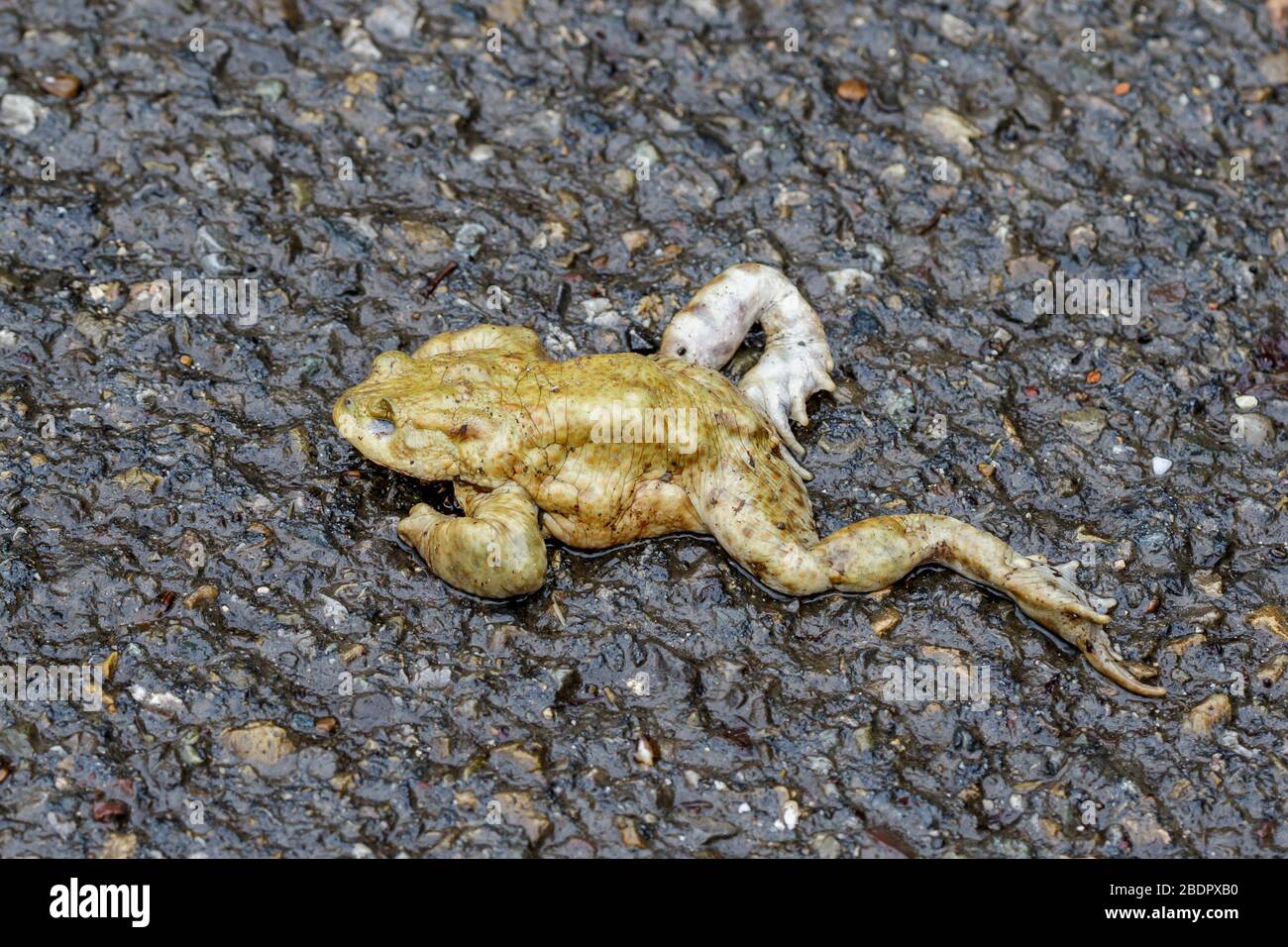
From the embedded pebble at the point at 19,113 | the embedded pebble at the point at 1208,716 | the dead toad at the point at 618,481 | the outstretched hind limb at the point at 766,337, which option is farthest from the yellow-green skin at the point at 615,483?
the embedded pebble at the point at 19,113

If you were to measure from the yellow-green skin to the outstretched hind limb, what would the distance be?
50 centimetres

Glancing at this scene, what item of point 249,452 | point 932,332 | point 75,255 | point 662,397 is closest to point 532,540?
point 662,397

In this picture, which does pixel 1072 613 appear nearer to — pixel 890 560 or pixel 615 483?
pixel 890 560

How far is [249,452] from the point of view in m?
6.20

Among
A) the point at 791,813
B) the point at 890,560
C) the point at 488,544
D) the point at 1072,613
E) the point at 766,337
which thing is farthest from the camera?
the point at 766,337

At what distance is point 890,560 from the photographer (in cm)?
582

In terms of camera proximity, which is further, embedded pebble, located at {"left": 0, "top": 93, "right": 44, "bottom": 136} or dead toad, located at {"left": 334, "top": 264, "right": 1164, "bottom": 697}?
embedded pebble, located at {"left": 0, "top": 93, "right": 44, "bottom": 136}

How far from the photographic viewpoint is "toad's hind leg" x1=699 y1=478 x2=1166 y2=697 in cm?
575

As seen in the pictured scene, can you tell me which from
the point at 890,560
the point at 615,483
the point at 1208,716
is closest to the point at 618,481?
the point at 615,483

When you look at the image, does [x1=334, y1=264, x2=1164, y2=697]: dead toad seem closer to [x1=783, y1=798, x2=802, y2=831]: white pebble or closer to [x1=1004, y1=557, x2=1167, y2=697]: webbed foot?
[x1=1004, y1=557, x2=1167, y2=697]: webbed foot

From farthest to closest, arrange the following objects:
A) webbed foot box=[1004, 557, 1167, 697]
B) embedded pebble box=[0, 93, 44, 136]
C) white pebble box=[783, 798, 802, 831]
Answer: embedded pebble box=[0, 93, 44, 136]
webbed foot box=[1004, 557, 1167, 697]
white pebble box=[783, 798, 802, 831]

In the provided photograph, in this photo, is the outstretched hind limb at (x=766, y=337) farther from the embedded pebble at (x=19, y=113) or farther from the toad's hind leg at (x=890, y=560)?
the embedded pebble at (x=19, y=113)

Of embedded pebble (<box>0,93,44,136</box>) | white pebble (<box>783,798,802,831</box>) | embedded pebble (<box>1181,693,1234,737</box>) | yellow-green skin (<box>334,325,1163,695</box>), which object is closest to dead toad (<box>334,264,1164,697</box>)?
A: yellow-green skin (<box>334,325,1163,695</box>)

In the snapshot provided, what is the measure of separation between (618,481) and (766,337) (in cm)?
137
